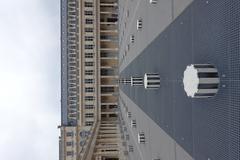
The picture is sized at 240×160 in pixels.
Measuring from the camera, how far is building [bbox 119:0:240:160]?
10766mm

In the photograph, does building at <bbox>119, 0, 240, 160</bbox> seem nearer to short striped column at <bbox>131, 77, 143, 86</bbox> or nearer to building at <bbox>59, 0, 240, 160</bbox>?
building at <bbox>59, 0, 240, 160</bbox>

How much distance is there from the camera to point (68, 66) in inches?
3024

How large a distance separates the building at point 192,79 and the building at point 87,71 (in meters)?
48.2

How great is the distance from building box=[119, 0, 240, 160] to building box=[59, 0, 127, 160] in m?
48.2

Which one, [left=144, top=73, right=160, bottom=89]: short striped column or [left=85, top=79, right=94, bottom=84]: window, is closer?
[left=144, top=73, right=160, bottom=89]: short striped column

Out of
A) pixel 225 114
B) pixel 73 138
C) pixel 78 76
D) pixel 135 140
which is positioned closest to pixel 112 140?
pixel 73 138

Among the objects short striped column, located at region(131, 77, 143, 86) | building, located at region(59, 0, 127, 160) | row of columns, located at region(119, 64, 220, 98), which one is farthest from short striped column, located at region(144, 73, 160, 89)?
building, located at region(59, 0, 127, 160)

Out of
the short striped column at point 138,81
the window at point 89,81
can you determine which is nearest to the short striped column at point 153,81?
the short striped column at point 138,81

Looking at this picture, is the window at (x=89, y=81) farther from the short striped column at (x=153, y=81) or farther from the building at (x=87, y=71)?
the short striped column at (x=153, y=81)

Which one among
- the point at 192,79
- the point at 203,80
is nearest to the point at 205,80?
the point at 203,80

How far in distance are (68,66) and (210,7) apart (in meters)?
66.0

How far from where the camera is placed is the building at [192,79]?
1077 cm

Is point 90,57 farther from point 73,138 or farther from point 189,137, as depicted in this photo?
point 189,137

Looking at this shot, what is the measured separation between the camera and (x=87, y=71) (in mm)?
75250
